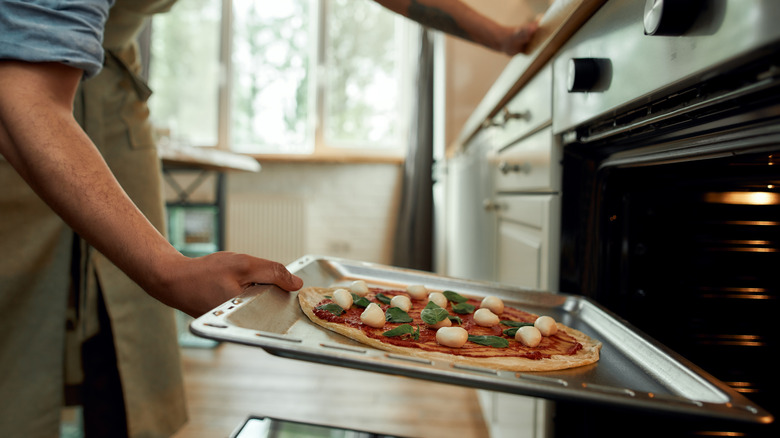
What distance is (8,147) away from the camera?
2.22 ft

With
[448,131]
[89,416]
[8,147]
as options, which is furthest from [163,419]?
[448,131]

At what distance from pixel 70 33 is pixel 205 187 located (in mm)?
3414

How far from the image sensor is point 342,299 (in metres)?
0.75

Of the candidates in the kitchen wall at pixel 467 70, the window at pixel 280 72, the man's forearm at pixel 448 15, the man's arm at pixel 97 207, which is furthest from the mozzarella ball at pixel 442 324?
the window at pixel 280 72

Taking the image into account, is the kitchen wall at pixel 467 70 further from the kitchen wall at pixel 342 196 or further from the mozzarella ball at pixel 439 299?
the mozzarella ball at pixel 439 299

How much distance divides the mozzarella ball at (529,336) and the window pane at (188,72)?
387 centimetres

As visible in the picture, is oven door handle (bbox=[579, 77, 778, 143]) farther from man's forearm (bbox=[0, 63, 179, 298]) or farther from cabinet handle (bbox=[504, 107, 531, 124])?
man's forearm (bbox=[0, 63, 179, 298])

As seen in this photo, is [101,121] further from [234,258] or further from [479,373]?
[479,373]

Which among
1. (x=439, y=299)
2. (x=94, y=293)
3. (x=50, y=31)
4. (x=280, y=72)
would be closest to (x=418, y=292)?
(x=439, y=299)

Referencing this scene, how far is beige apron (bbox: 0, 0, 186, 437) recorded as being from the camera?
43.0 inches

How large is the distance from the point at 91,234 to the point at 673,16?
2.24ft

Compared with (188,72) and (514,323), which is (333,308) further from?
(188,72)

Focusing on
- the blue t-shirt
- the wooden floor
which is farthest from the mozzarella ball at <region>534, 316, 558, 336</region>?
the wooden floor

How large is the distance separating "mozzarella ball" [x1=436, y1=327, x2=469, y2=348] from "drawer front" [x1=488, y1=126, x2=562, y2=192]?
366 mm
